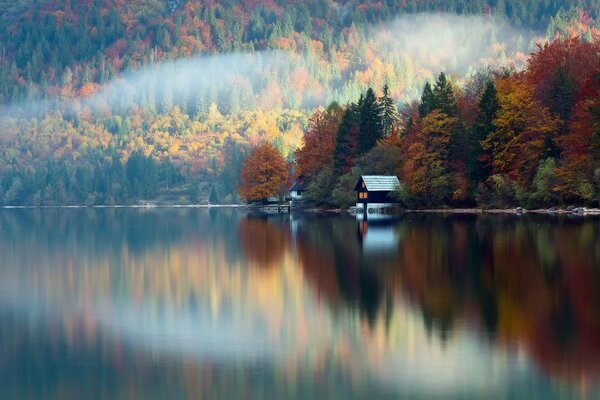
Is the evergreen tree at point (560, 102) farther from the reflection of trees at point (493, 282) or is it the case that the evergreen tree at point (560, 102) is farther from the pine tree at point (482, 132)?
the reflection of trees at point (493, 282)

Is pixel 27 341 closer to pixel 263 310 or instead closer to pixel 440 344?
pixel 263 310

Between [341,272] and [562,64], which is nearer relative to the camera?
[341,272]

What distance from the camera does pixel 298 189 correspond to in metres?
128

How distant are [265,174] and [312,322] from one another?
352 ft

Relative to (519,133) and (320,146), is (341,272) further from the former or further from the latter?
(320,146)

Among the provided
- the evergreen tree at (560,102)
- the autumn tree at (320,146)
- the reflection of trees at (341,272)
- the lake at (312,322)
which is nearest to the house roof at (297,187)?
the autumn tree at (320,146)

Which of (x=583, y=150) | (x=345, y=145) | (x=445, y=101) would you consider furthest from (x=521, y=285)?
(x=345, y=145)

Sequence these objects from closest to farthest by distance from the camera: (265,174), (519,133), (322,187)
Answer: (519,133) → (322,187) → (265,174)

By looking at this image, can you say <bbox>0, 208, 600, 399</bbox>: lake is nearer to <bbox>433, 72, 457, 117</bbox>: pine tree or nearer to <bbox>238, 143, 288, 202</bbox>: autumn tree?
<bbox>433, 72, 457, 117</bbox>: pine tree

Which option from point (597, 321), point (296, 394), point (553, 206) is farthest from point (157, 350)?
point (553, 206)

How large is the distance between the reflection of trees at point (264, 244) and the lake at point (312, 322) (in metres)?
0.57

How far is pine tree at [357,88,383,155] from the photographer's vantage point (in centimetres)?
10931

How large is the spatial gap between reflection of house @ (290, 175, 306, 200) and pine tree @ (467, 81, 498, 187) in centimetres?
4061

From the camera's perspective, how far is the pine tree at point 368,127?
109 meters
